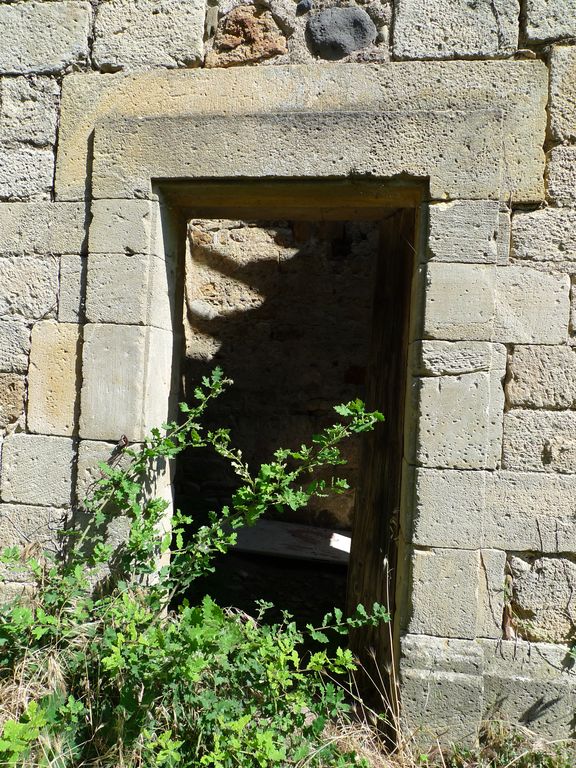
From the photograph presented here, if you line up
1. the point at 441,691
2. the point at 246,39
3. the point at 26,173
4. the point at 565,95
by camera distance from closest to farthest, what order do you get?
the point at 441,691
the point at 565,95
the point at 246,39
the point at 26,173

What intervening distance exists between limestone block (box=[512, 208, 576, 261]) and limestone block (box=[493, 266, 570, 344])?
0.08 meters

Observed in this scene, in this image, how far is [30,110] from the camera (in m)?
3.11

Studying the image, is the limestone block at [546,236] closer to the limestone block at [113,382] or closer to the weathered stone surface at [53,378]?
the limestone block at [113,382]

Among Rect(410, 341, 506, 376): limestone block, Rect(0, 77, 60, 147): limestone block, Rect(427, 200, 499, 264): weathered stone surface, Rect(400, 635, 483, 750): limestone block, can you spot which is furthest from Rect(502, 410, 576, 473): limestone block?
Rect(0, 77, 60, 147): limestone block

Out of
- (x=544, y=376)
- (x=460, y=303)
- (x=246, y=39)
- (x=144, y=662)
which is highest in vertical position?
(x=246, y=39)

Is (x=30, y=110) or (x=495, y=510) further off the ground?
(x=30, y=110)

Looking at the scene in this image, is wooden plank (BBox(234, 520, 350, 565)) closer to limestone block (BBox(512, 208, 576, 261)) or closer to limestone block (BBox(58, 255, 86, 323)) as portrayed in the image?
limestone block (BBox(58, 255, 86, 323))

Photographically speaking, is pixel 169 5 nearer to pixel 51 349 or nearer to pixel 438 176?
pixel 438 176

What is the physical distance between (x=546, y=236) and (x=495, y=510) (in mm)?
1190

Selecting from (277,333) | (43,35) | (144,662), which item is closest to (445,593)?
(144,662)

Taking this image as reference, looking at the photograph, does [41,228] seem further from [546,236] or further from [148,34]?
[546,236]

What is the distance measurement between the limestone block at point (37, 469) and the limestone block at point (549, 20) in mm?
2754

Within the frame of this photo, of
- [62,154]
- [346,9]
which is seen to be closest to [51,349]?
[62,154]

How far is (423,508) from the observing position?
273 centimetres
